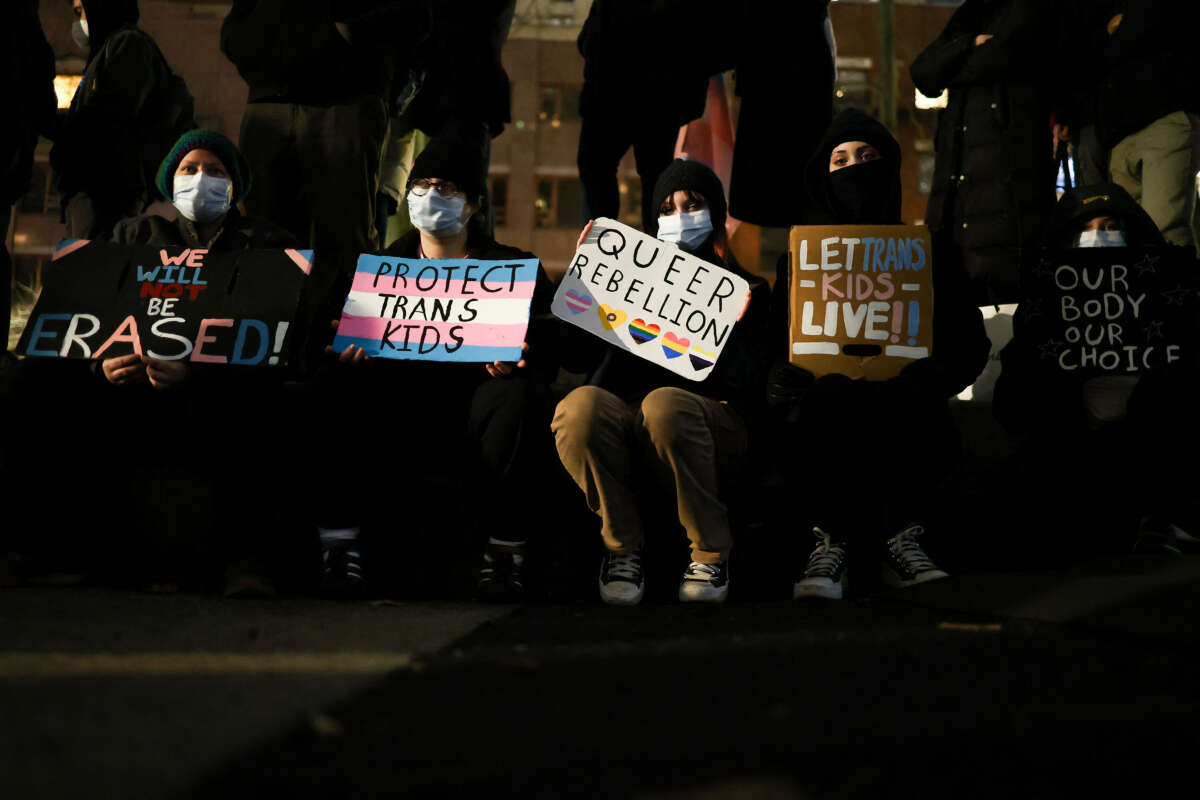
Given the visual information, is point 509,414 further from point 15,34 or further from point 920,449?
point 15,34

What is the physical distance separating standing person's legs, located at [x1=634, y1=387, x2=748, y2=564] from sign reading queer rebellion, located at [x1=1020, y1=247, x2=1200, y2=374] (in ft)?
3.86

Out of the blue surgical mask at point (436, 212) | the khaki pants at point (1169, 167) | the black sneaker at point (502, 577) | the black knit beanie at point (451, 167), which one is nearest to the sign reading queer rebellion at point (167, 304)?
the blue surgical mask at point (436, 212)

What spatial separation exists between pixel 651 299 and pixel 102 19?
119 inches

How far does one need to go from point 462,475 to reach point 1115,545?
2058 mm

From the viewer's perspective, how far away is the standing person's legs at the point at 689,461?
297 centimetres

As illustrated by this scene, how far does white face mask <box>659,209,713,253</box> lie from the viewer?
3.45 m

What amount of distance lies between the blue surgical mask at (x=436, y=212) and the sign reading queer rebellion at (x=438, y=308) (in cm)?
15

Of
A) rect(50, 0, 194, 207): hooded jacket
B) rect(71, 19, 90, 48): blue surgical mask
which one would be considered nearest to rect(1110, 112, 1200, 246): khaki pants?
rect(50, 0, 194, 207): hooded jacket

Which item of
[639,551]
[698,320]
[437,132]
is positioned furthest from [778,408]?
[437,132]

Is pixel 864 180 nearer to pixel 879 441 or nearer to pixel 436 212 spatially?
pixel 879 441

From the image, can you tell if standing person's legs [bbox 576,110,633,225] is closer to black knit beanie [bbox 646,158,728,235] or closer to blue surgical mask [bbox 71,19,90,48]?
black knit beanie [bbox 646,158,728,235]

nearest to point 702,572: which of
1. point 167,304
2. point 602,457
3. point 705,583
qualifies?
point 705,583

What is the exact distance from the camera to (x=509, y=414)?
302 centimetres

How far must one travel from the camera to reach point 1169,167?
14.5 ft
